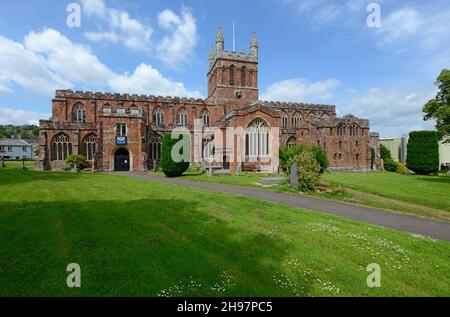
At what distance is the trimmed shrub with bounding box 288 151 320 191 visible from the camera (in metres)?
17.1

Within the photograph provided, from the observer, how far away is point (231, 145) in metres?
29.9

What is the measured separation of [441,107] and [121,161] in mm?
35502

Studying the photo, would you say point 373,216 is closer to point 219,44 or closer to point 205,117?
point 205,117

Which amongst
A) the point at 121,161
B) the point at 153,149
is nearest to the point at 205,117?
the point at 153,149

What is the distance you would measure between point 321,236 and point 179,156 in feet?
65.4

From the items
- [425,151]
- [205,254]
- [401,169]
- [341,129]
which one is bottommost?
[205,254]

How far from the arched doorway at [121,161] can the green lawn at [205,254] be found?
23.9m

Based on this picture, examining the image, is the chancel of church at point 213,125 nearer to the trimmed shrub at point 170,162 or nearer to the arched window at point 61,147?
the arched window at point 61,147

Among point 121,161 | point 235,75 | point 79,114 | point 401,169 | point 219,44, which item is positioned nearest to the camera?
point 121,161

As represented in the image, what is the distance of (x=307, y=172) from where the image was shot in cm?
1720

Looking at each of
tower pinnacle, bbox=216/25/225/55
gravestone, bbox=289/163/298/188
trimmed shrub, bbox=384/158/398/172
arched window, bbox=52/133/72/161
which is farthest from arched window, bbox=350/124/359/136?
arched window, bbox=52/133/72/161

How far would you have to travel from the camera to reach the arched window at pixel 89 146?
114 feet

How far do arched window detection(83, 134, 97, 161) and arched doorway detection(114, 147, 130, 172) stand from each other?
13.6 feet
